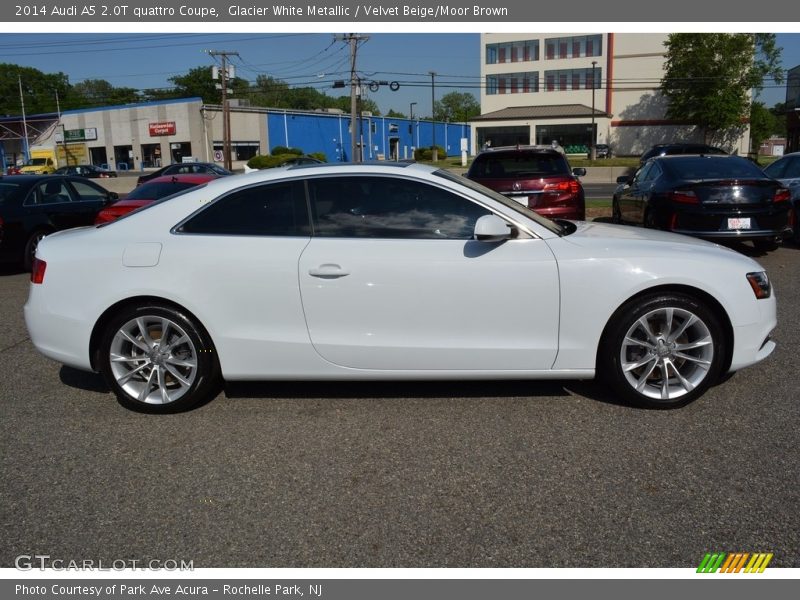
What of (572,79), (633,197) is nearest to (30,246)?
(633,197)

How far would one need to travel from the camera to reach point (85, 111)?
222 ft

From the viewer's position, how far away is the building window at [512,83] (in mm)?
70438

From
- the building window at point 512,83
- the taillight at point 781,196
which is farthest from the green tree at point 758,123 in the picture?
the taillight at point 781,196

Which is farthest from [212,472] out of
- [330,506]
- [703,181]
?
[703,181]

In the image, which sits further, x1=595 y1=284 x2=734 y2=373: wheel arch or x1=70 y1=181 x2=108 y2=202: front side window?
x1=70 y1=181 x2=108 y2=202: front side window

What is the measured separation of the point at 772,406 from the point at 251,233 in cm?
357

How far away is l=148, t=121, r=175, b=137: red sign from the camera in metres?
61.9

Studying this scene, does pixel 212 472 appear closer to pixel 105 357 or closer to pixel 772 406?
pixel 105 357

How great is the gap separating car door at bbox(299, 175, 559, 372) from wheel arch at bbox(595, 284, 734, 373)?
34cm

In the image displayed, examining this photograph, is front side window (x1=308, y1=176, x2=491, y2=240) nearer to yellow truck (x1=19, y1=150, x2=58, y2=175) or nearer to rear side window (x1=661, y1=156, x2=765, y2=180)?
rear side window (x1=661, y1=156, x2=765, y2=180)

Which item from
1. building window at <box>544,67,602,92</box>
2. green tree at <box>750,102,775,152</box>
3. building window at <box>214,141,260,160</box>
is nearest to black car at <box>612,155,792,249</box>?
building window at <box>214,141,260,160</box>

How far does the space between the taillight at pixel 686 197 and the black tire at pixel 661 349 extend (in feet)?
16.3

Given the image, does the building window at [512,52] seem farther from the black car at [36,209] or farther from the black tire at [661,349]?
the black tire at [661,349]

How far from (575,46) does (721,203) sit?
216 feet
